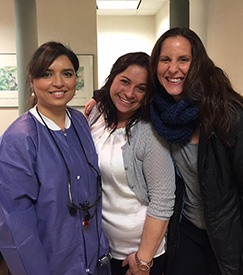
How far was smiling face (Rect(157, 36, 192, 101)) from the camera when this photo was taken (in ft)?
3.79

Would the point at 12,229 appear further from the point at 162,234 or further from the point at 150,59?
the point at 150,59

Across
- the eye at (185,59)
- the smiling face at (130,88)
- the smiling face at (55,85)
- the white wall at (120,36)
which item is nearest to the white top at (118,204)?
the smiling face at (130,88)

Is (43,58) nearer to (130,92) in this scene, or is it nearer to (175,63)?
(130,92)

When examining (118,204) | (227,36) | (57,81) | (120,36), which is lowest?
(118,204)

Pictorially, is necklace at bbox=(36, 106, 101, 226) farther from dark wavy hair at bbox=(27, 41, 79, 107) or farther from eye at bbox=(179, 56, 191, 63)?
eye at bbox=(179, 56, 191, 63)

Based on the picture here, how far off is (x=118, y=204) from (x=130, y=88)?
1.65 feet

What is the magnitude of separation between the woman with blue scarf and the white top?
0.18 metres

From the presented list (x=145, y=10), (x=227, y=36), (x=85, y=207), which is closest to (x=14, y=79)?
(x=227, y=36)

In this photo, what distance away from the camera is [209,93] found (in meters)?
1.10

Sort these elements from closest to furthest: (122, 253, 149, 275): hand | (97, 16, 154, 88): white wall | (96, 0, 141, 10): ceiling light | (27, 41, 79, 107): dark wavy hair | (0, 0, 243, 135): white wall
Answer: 1. (27, 41, 79, 107): dark wavy hair
2. (122, 253, 149, 275): hand
3. (0, 0, 243, 135): white wall
4. (96, 0, 141, 10): ceiling light
5. (97, 16, 154, 88): white wall

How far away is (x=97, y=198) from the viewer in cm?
122

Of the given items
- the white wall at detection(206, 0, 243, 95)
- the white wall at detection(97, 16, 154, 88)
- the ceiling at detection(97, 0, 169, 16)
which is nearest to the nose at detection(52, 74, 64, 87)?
the white wall at detection(206, 0, 243, 95)

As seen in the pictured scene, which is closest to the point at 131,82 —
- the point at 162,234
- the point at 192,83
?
the point at 192,83

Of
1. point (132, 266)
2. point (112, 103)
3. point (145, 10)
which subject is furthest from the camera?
point (145, 10)
